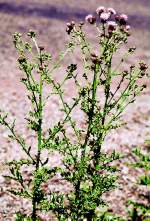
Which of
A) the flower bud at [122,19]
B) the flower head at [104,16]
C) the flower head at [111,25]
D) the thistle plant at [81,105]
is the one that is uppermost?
the flower bud at [122,19]

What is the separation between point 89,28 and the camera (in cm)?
2202

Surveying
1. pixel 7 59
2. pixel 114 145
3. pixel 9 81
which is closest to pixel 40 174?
pixel 114 145

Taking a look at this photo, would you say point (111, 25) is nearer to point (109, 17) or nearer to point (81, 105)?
point (109, 17)

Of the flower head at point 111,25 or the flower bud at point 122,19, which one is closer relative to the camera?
the flower head at point 111,25

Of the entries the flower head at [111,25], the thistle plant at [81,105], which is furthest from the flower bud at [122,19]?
the flower head at [111,25]

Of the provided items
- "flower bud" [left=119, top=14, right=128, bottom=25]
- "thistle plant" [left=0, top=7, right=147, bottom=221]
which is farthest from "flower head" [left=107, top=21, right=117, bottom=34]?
"flower bud" [left=119, top=14, right=128, bottom=25]

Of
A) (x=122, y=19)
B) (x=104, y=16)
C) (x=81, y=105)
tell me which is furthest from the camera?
(x=81, y=105)

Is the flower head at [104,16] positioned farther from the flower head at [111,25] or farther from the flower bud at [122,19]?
the flower bud at [122,19]

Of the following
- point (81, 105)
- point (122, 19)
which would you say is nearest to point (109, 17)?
point (122, 19)

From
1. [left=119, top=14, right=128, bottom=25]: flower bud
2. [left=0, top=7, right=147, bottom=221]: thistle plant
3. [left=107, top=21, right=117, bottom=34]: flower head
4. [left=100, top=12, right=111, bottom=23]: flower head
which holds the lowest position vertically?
[left=0, top=7, right=147, bottom=221]: thistle plant

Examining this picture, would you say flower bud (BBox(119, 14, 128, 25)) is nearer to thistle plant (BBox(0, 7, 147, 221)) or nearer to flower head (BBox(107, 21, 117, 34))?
thistle plant (BBox(0, 7, 147, 221))

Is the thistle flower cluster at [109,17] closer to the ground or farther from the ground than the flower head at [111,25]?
farther from the ground

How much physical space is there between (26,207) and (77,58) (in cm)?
1005

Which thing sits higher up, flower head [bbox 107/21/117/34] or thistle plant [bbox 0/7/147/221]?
flower head [bbox 107/21/117/34]
